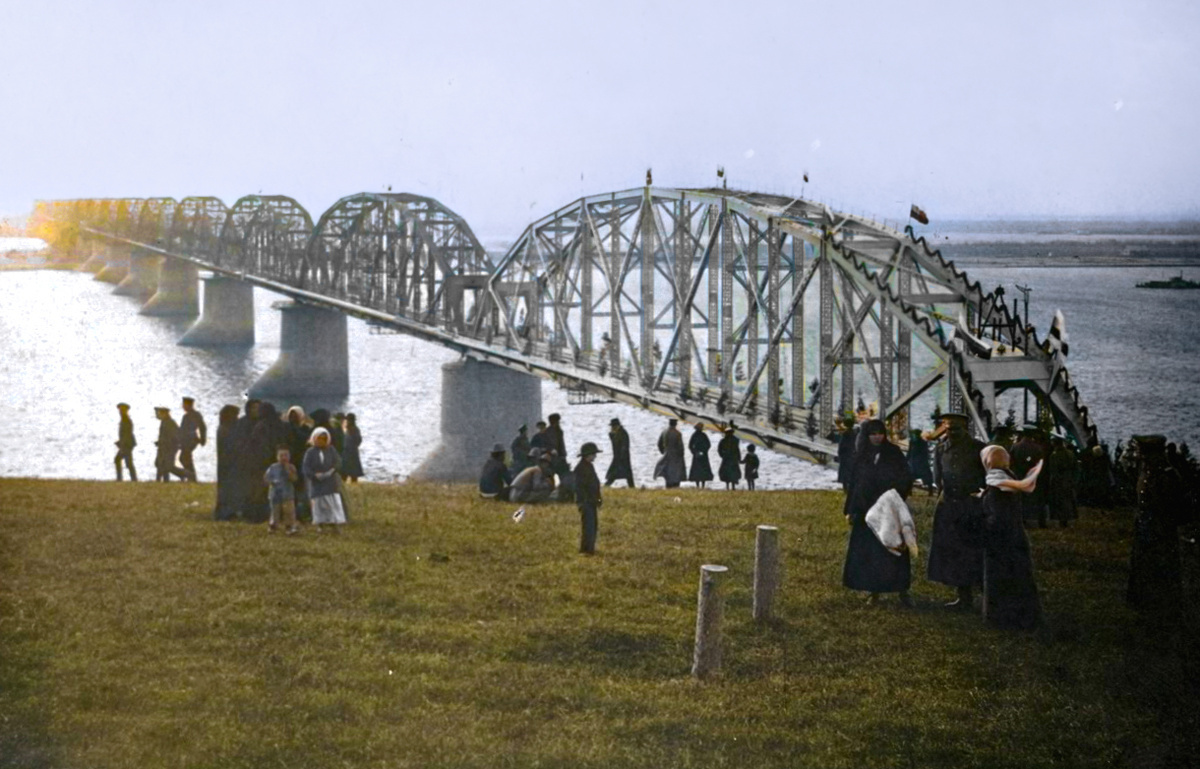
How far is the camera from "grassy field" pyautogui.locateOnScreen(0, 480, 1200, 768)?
6.91 meters

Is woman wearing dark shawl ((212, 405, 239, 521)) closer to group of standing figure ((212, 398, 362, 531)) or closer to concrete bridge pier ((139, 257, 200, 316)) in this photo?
group of standing figure ((212, 398, 362, 531))

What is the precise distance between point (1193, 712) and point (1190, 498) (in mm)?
1372

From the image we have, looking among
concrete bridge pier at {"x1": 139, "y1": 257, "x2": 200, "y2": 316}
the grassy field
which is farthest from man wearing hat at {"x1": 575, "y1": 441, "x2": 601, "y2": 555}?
concrete bridge pier at {"x1": 139, "y1": 257, "x2": 200, "y2": 316}

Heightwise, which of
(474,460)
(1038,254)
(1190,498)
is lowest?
(474,460)

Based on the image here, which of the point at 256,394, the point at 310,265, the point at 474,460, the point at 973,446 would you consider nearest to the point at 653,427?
the point at 474,460

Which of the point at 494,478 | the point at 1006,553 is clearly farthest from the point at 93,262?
the point at 1006,553

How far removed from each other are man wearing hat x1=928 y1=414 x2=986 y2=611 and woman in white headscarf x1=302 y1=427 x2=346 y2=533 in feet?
16.4

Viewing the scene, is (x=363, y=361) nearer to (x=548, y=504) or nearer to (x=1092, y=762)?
(x=548, y=504)

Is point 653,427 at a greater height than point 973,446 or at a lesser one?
lesser

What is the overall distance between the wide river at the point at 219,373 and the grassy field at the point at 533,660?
163 centimetres

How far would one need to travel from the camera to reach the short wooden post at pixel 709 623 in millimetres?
7058

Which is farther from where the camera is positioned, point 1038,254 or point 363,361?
point 363,361

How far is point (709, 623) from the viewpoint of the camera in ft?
23.8

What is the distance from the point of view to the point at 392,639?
8.21 m
